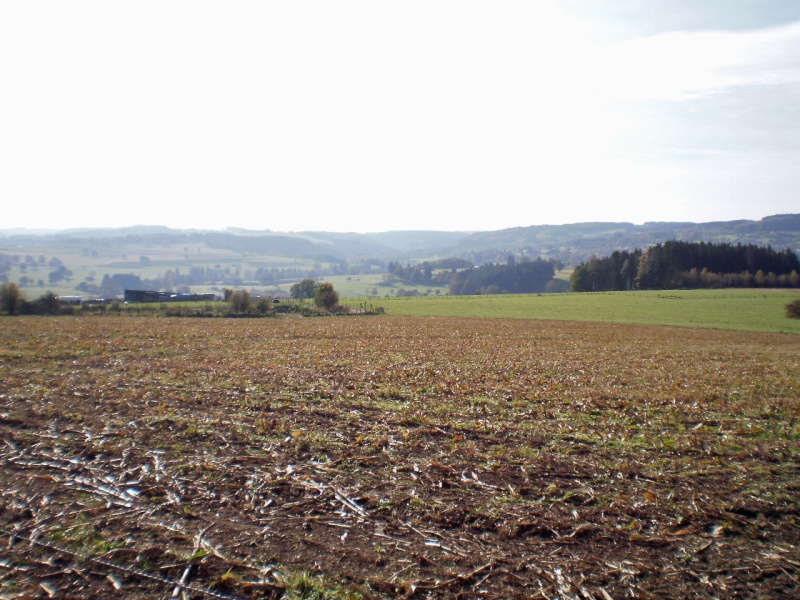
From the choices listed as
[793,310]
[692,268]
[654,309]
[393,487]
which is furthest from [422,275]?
[393,487]

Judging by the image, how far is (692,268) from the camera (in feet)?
313

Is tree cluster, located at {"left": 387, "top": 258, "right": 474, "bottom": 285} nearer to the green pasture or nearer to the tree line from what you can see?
the tree line

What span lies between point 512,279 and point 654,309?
6890 cm

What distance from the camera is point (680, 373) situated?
18.2 m

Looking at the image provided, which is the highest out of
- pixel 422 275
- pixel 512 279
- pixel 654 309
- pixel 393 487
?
pixel 393 487

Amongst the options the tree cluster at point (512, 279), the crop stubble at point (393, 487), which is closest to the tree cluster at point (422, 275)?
the tree cluster at point (512, 279)

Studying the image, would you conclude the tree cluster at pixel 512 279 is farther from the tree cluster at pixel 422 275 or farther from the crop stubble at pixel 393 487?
the crop stubble at pixel 393 487

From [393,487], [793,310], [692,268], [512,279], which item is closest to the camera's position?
[393,487]

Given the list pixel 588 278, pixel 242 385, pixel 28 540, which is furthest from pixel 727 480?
pixel 588 278

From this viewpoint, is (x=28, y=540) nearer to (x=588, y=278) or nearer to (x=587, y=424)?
(x=587, y=424)

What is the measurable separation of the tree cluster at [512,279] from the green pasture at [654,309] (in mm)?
48308

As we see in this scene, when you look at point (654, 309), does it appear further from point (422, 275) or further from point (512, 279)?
point (422, 275)

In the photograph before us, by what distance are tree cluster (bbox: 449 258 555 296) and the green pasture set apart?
158 feet

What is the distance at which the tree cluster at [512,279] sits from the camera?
12712 cm
